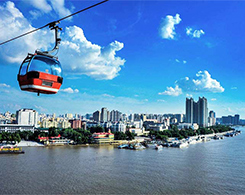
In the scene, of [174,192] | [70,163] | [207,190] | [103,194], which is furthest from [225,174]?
[70,163]

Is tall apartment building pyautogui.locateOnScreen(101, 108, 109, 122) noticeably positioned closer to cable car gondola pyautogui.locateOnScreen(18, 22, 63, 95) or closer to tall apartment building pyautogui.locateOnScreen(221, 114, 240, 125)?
cable car gondola pyautogui.locateOnScreen(18, 22, 63, 95)

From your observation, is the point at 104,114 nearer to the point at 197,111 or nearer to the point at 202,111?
the point at 197,111

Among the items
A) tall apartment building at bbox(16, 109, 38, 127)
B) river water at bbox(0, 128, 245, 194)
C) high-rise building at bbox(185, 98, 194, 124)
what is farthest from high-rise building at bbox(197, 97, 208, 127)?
river water at bbox(0, 128, 245, 194)

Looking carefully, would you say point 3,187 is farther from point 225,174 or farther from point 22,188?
point 225,174

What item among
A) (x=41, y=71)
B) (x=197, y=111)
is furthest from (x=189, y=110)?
(x=41, y=71)

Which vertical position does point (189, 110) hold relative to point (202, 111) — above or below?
above

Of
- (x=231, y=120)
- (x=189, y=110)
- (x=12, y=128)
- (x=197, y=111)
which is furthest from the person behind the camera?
(x=231, y=120)
